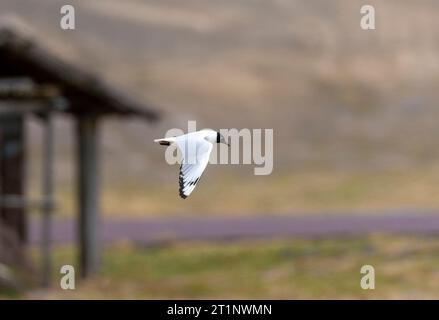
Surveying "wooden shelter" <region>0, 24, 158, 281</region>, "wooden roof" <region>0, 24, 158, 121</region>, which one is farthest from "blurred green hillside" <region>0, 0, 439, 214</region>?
"wooden roof" <region>0, 24, 158, 121</region>

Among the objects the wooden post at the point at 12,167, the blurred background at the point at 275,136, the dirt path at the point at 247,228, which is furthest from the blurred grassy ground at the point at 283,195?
the wooden post at the point at 12,167

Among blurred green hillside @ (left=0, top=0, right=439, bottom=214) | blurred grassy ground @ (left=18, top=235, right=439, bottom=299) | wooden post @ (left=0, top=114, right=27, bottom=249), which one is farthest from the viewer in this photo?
blurred green hillside @ (left=0, top=0, right=439, bottom=214)

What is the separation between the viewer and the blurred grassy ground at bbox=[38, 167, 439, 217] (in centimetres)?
4469

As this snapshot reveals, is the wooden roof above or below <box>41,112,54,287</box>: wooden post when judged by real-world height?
above

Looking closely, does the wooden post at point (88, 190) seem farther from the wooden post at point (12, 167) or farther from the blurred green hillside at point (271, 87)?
the blurred green hillside at point (271, 87)

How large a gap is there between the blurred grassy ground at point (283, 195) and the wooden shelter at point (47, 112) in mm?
22889

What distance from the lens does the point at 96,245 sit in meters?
18.7

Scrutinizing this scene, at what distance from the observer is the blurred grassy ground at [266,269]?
1503cm

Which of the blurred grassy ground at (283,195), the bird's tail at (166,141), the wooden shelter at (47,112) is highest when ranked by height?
the blurred grassy ground at (283,195)

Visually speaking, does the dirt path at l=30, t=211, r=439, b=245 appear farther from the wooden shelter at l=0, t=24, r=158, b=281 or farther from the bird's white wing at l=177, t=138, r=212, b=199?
the bird's white wing at l=177, t=138, r=212, b=199

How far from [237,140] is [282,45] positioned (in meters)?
83.9

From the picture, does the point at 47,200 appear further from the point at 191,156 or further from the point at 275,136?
the point at 275,136

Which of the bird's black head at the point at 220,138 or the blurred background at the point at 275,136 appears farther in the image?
the blurred background at the point at 275,136

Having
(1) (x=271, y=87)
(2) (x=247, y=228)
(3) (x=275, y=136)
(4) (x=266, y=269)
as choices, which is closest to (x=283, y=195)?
(3) (x=275, y=136)
